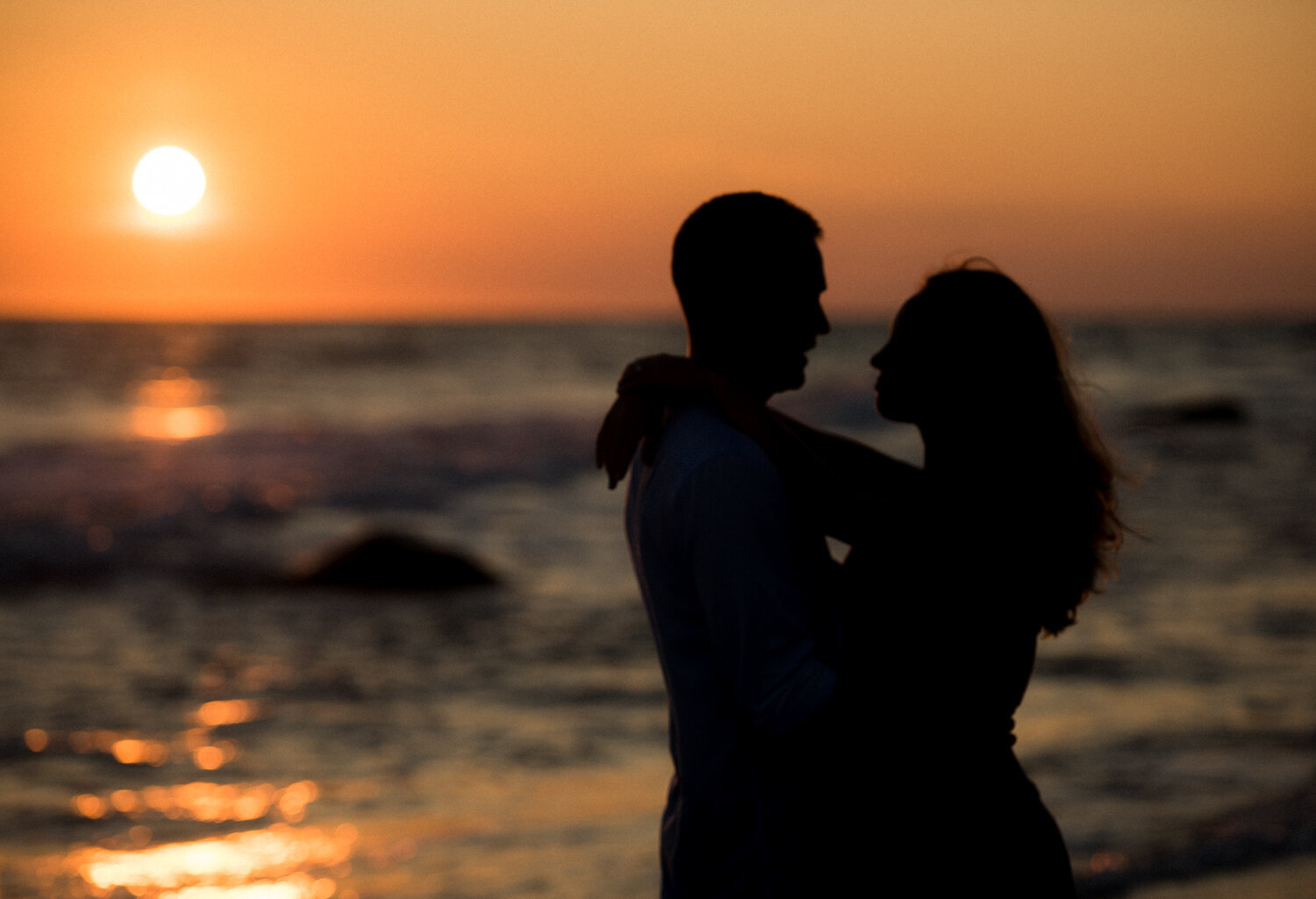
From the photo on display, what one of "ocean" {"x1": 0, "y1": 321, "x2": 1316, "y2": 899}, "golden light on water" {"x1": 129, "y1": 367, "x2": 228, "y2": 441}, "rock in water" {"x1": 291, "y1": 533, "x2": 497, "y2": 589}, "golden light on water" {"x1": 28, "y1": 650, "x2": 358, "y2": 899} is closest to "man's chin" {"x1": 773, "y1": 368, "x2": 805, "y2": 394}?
"ocean" {"x1": 0, "y1": 321, "x2": 1316, "y2": 899}

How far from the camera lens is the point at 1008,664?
2.29 m

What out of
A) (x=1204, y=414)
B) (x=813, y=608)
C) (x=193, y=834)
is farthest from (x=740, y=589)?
(x=1204, y=414)

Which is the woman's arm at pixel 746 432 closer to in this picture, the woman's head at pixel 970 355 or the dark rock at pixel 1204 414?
the woman's head at pixel 970 355

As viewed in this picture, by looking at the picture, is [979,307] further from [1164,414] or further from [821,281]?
[1164,414]

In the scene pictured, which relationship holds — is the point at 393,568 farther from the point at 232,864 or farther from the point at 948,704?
the point at 948,704

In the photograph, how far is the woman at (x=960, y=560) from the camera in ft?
7.34

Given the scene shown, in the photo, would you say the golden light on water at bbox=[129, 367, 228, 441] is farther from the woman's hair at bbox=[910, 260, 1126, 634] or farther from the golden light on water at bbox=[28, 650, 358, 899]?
the woman's hair at bbox=[910, 260, 1126, 634]

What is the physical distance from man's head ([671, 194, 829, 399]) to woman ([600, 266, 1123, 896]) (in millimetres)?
94

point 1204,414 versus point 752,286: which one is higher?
point 1204,414

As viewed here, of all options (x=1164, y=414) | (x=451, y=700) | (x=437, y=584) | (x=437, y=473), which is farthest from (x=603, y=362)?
(x=451, y=700)

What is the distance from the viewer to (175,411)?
41.7m

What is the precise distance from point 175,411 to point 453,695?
35245mm

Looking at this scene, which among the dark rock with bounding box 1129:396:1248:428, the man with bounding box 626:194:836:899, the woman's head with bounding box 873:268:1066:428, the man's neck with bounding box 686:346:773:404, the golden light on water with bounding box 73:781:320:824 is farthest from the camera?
the dark rock with bounding box 1129:396:1248:428

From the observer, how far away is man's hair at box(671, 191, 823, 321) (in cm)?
224
